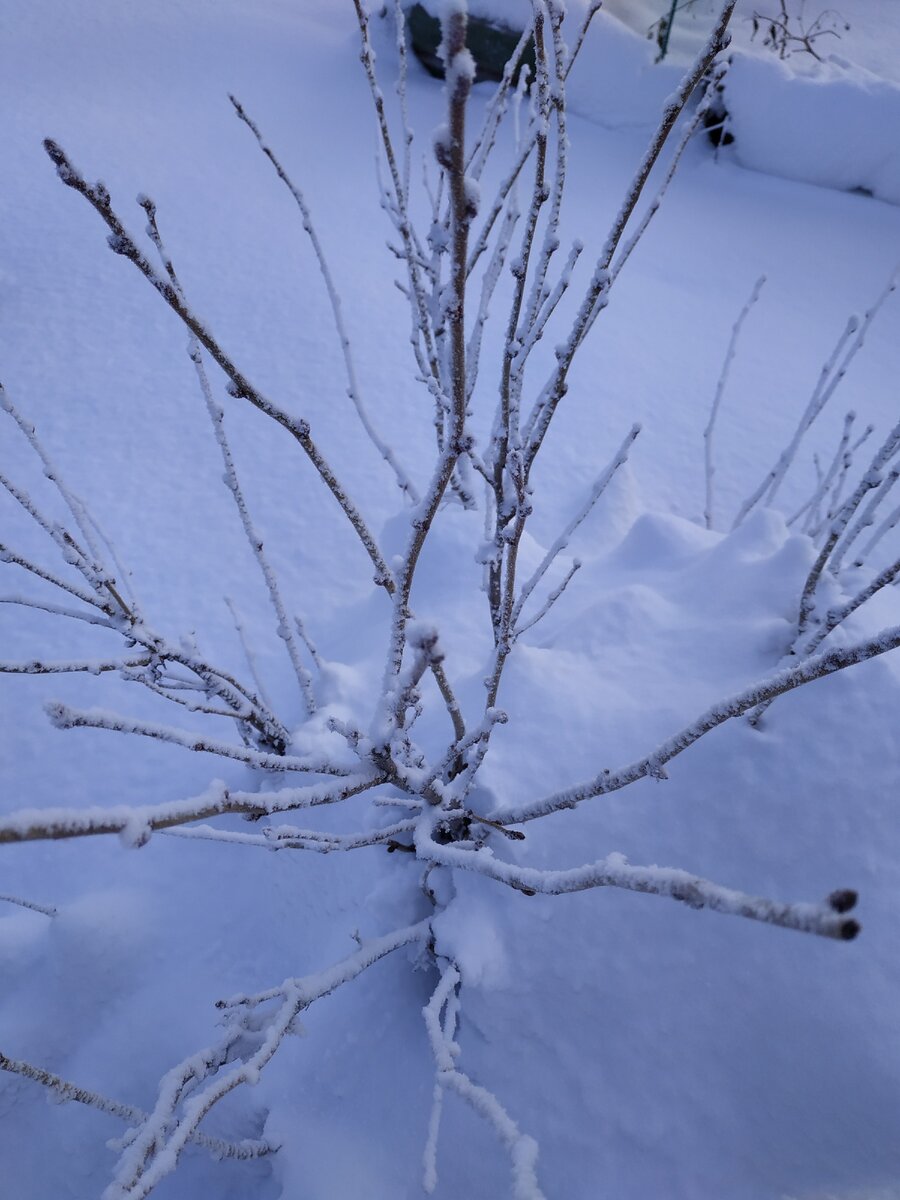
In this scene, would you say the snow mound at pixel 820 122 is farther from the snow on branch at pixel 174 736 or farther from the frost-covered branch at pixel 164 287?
the snow on branch at pixel 174 736

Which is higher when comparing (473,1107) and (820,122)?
(820,122)

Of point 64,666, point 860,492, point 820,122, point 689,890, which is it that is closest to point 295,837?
point 64,666

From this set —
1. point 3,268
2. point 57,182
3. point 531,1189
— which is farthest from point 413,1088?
point 57,182

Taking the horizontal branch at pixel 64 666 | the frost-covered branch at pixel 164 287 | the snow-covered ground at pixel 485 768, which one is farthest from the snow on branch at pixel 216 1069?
the frost-covered branch at pixel 164 287

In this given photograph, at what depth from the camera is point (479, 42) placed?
411 cm

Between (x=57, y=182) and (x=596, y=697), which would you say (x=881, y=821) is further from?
(x=57, y=182)

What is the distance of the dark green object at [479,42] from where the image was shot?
13.3ft

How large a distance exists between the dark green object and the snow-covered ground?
77.1 inches

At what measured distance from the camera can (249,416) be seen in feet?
7.30

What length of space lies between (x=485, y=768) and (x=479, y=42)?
4933 mm

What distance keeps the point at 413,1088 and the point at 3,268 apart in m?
3.04

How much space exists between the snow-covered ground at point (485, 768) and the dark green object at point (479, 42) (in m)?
1.96

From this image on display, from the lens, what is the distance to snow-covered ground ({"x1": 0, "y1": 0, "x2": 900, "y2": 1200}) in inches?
28.4

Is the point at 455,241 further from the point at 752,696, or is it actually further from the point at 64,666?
the point at 64,666
